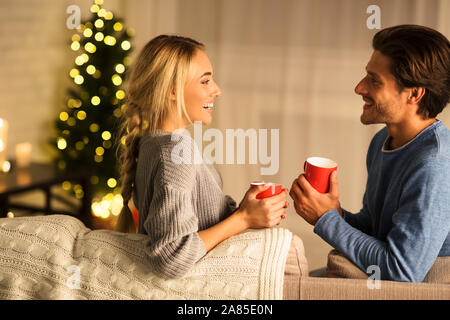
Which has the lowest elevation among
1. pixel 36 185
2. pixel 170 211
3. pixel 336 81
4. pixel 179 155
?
pixel 36 185

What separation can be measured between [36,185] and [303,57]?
2.39m

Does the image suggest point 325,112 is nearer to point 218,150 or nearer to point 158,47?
point 218,150

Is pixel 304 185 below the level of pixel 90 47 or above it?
below

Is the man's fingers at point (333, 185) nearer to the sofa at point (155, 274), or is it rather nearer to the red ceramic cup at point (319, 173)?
the red ceramic cup at point (319, 173)

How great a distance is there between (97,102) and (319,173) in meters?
2.71

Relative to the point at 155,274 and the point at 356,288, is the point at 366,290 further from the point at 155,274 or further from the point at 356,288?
the point at 155,274

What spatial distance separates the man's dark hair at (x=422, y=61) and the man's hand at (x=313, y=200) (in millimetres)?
373

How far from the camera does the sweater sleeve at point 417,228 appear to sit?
4.52 ft

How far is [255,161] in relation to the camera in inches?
175

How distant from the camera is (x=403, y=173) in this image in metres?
1.51

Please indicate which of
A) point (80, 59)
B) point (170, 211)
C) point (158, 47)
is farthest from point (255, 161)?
point (170, 211)

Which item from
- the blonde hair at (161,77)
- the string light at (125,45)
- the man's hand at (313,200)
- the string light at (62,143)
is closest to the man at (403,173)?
the man's hand at (313,200)

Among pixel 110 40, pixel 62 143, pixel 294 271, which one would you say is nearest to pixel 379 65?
pixel 294 271

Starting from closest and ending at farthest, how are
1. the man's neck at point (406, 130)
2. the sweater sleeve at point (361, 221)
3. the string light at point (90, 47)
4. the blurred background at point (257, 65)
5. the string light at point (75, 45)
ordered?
the man's neck at point (406, 130) → the sweater sleeve at point (361, 221) → the string light at point (90, 47) → the string light at point (75, 45) → the blurred background at point (257, 65)
